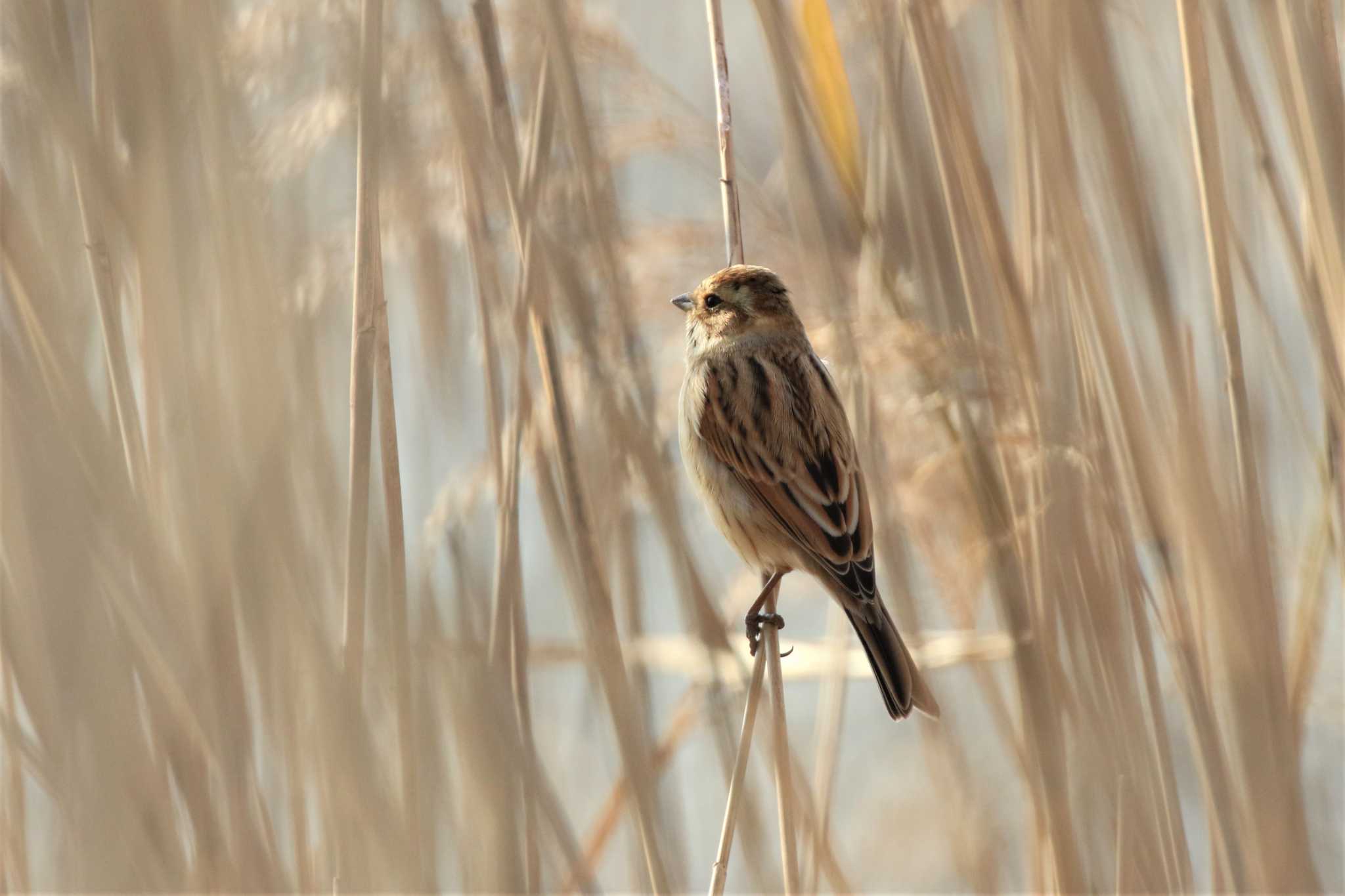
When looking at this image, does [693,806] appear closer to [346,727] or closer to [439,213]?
[439,213]

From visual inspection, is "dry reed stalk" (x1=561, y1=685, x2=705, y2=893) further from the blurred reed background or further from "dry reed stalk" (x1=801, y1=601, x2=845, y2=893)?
"dry reed stalk" (x1=801, y1=601, x2=845, y2=893)

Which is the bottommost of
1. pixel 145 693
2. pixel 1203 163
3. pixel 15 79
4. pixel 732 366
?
pixel 145 693

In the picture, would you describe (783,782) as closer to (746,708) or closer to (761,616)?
(746,708)

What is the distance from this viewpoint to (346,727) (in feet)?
6.47

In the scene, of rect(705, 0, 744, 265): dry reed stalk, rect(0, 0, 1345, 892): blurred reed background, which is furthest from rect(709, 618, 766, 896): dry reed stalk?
rect(705, 0, 744, 265): dry reed stalk

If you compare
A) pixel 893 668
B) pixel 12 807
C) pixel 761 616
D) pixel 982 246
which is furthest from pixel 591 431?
pixel 12 807

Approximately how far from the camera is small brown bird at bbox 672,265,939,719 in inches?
123

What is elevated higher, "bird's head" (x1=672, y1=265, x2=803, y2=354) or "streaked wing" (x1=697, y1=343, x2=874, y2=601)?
"bird's head" (x1=672, y1=265, x2=803, y2=354)

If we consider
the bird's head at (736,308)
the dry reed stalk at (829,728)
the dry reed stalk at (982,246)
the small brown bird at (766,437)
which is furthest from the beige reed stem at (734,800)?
the bird's head at (736,308)

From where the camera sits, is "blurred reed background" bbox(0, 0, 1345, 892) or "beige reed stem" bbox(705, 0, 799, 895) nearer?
"blurred reed background" bbox(0, 0, 1345, 892)

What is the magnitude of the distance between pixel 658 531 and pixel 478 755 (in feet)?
2.32

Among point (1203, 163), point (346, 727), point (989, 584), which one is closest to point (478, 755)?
point (346, 727)

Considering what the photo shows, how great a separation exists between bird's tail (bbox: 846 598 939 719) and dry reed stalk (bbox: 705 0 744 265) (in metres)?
0.85

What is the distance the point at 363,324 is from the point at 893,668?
52.8 inches
